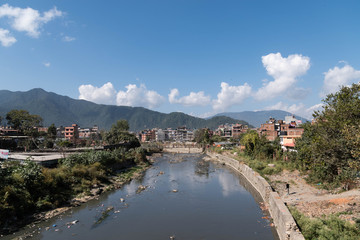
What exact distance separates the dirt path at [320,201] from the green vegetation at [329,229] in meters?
1.38

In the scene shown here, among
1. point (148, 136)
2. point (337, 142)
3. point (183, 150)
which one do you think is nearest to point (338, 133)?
point (337, 142)

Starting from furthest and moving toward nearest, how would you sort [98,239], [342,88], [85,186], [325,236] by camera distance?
1. [85,186]
2. [342,88]
3. [98,239]
4. [325,236]

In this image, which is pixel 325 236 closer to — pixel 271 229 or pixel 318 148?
pixel 271 229

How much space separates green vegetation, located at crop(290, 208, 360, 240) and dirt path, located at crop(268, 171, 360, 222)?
1376 mm

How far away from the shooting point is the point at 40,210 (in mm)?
21812

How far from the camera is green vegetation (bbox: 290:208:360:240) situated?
12445 millimetres

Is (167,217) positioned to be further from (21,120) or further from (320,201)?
(21,120)

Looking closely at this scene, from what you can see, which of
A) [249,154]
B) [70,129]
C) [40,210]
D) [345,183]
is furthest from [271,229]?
[70,129]

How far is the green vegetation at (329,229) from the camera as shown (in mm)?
12445

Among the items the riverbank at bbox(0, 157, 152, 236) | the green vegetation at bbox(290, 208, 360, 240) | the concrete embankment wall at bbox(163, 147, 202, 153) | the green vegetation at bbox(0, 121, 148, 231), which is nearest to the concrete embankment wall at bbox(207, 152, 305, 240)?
the green vegetation at bbox(290, 208, 360, 240)

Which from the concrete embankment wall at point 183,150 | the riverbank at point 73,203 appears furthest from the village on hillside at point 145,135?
the riverbank at point 73,203

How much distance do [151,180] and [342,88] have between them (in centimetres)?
3024

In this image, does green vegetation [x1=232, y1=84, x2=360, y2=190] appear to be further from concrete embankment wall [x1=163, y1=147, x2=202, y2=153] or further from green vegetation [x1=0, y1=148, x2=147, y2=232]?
concrete embankment wall [x1=163, y1=147, x2=202, y2=153]

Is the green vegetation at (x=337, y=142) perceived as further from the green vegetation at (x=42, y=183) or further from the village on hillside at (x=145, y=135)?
the green vegetation at (x=42, y=183)
